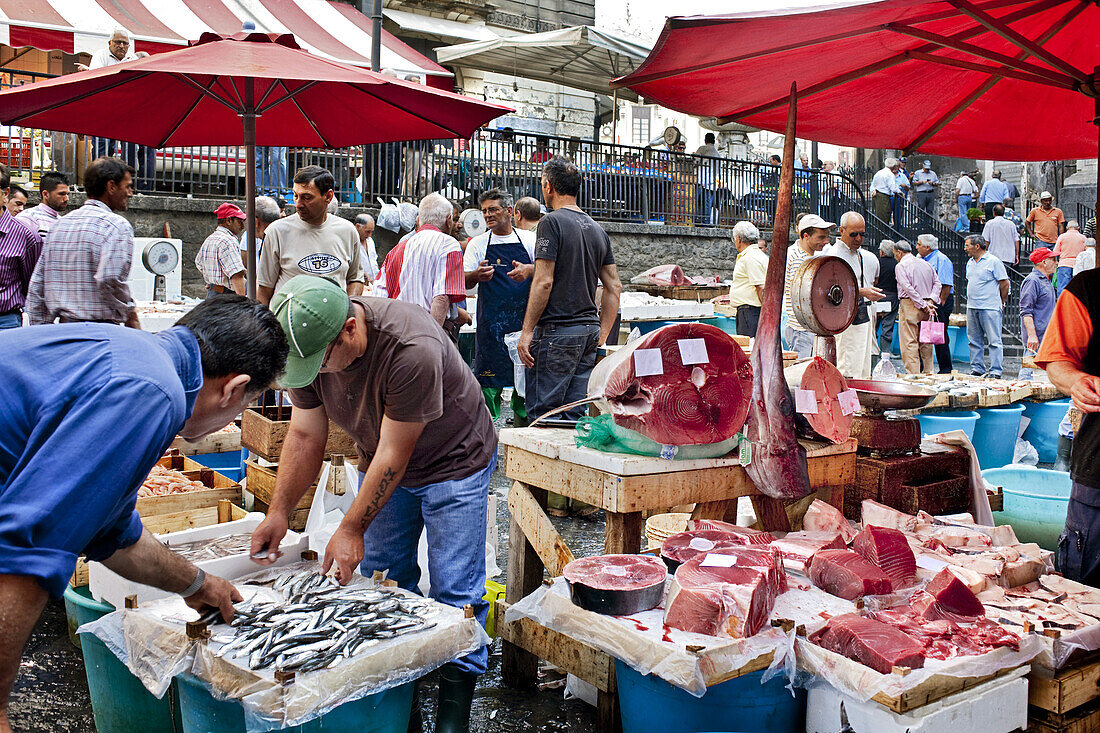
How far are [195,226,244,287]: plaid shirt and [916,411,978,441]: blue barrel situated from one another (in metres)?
6.28

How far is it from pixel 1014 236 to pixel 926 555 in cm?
1720

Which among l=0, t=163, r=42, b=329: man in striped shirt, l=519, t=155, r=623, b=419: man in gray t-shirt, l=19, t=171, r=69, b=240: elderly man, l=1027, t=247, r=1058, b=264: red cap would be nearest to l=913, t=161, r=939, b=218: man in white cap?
l=1027, t=247, r=1058, b=264: red cap

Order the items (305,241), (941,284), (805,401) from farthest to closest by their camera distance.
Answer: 1. (941,284)
2. (305,241)
3. (805,401)

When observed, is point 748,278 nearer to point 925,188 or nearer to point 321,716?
point 321,716

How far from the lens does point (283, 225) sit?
624 centimetres

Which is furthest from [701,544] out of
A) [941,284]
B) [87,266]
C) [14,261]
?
[941,284]

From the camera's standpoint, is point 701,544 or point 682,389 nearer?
point 701,544

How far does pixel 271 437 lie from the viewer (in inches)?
200

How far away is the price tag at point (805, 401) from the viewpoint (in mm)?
4191

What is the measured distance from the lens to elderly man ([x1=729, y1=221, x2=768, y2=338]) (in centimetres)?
966

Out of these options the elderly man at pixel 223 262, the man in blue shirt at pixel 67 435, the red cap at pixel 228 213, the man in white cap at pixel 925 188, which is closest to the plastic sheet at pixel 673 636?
the man in blue shirt at pixel 67 435

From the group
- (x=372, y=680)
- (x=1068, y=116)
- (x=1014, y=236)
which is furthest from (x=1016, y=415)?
(x=1014, y=236)

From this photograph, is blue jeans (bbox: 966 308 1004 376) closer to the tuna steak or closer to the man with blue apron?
the man with blue apron

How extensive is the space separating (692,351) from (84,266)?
3.98m
